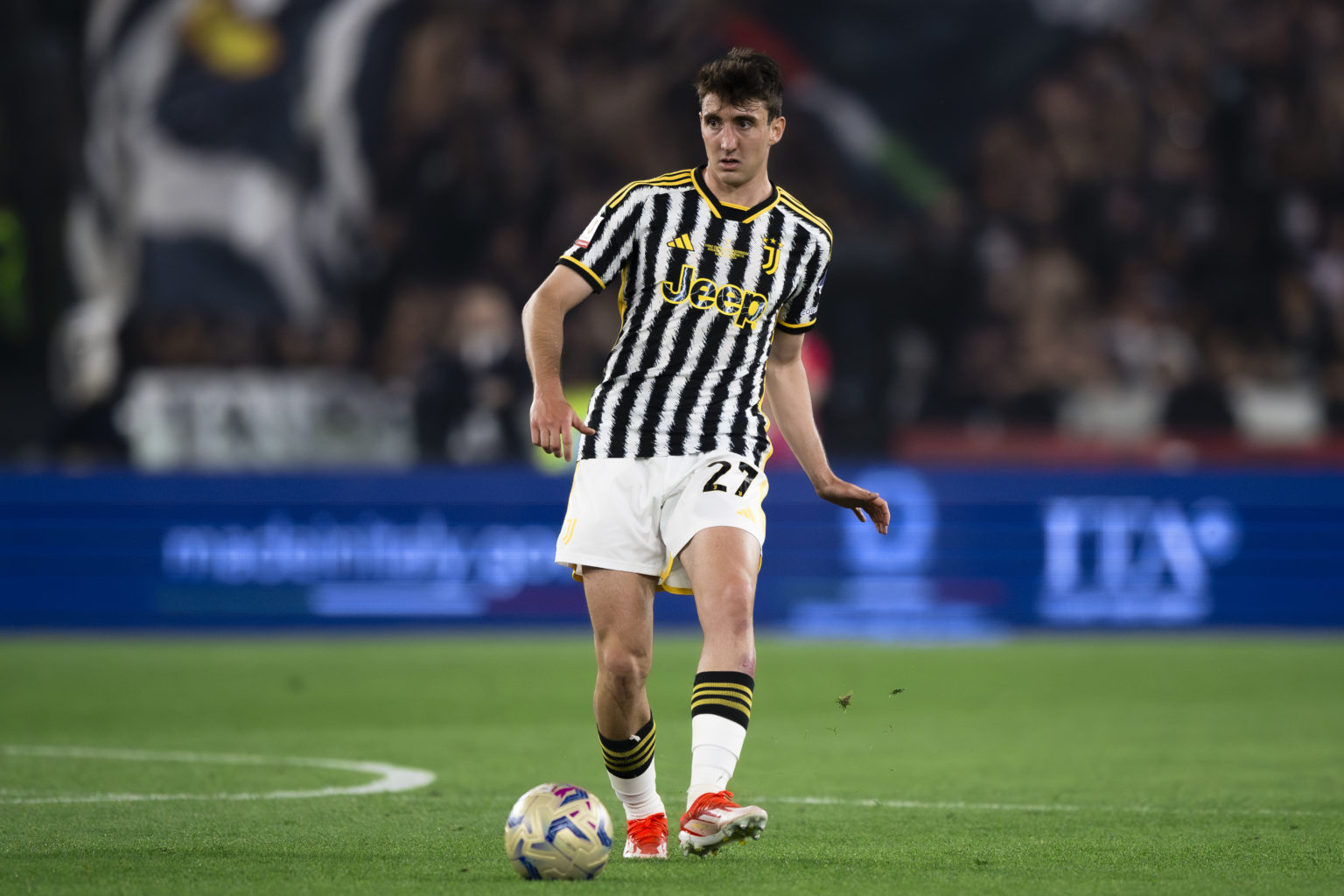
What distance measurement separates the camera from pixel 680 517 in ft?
14.7

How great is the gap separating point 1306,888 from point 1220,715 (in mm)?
4735

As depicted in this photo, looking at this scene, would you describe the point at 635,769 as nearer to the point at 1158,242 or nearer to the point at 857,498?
the point at 857,498

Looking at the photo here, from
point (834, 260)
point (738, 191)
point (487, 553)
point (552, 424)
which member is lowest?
point (487, 553)

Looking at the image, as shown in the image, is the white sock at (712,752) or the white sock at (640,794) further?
the white sock at (640,794)

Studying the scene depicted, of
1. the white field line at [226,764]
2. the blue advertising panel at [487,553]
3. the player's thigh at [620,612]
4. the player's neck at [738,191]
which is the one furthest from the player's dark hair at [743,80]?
the blue advertising panel at [487,553]

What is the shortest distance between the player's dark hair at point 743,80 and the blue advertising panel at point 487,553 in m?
8.31

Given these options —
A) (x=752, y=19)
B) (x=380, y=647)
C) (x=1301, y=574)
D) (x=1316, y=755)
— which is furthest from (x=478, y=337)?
(x=1316, y=755)

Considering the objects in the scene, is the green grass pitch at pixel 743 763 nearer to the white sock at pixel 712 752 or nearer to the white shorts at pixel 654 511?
the white sock at pixel 712 752

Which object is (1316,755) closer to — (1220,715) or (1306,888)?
(1220,715)

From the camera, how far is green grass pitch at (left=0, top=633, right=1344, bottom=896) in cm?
427

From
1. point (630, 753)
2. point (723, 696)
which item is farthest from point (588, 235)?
A: point (630, 753)

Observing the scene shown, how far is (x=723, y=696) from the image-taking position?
435 cm

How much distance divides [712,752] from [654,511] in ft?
2.10

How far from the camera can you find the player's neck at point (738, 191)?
4.63m
